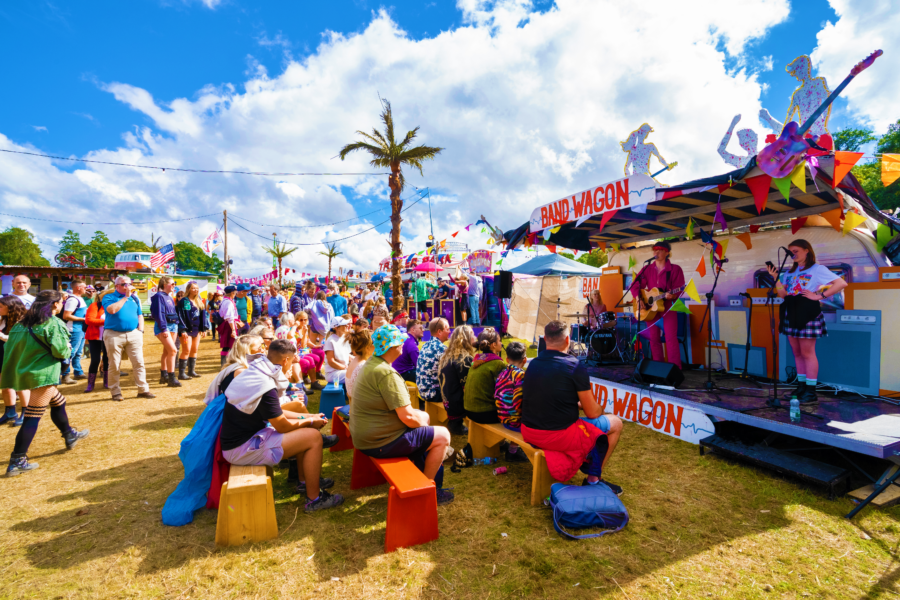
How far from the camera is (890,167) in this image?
3.36 m

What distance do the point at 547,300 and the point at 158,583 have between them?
11.2 metres

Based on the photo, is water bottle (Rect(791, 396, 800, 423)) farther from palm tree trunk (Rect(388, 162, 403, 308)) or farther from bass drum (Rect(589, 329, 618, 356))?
palm tree trunk (Rect(388, 162, 403, 308))

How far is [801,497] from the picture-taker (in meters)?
3.17

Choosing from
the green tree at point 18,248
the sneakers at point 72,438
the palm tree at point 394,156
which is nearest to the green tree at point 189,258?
the green tree at point 18,248

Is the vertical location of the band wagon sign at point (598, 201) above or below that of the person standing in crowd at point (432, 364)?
above

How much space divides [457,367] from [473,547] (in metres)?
1.88

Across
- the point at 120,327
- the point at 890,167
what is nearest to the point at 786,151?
the point at 890,167

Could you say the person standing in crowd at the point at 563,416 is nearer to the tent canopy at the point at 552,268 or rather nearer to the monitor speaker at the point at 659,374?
the monitor speaker at the point at 659,374

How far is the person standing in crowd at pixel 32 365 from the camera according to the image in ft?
11.9

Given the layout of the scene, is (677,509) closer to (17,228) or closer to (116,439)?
(116,439)

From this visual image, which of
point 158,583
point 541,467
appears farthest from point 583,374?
point 158,583

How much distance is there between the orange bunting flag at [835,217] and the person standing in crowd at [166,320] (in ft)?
30.0

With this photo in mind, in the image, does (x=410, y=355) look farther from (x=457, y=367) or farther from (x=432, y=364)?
(x=457, y=367)

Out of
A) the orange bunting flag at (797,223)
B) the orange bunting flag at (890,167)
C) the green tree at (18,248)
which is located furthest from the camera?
the green tree at (18,248)
